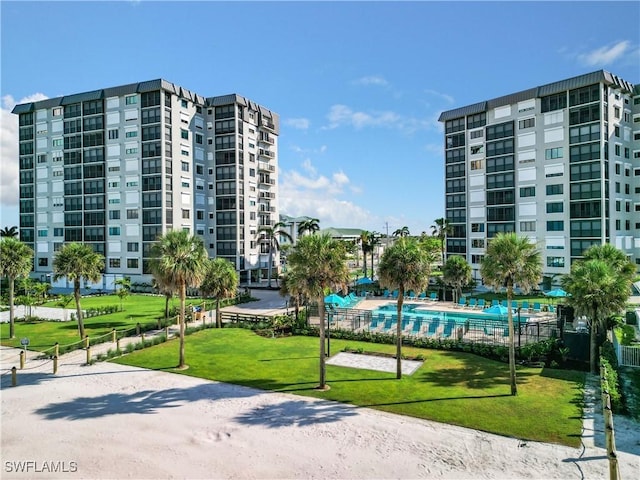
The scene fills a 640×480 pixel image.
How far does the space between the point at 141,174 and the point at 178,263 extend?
49143 mm

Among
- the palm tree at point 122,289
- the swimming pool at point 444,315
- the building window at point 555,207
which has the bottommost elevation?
the swimming pool at point 444,315

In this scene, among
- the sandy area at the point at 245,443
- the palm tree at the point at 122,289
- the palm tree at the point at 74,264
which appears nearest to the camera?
the sandy area at the point at 245,443

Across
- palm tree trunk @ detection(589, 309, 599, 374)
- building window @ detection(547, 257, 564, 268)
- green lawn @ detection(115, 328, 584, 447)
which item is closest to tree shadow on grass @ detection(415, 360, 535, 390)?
green lawn @ detection(115, 328, 584, 447)

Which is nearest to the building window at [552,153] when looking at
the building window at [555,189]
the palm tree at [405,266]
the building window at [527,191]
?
the building window at [555,189]

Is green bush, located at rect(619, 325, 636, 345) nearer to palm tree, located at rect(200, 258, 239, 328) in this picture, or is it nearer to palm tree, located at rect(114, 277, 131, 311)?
palm tree, located at rect(200, 258, 239, 328)

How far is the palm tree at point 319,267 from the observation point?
21469 mm

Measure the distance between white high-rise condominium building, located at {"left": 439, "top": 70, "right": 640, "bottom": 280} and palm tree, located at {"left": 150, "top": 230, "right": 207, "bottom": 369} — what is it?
43888 millimetres

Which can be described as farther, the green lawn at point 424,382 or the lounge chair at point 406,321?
the lounge chair at point 406,321

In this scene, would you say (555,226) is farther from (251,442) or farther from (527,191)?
(251,442)

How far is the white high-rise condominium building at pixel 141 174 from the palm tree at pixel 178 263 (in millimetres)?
40701

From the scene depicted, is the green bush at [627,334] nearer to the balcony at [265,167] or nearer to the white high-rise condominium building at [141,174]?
the white high-rise condominium building at [141,174]

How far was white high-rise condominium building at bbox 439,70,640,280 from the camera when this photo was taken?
55.1m

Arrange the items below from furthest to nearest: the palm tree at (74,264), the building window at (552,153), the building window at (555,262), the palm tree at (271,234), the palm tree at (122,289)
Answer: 1. the palm tree at (271,234)
2. the building window at (552,153)
3. the building window at (555,262)
4. the palm tree at (122,289)
5. the palm tree at (74,264)

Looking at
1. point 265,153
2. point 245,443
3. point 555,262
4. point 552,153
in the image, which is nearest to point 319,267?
point 245,443
